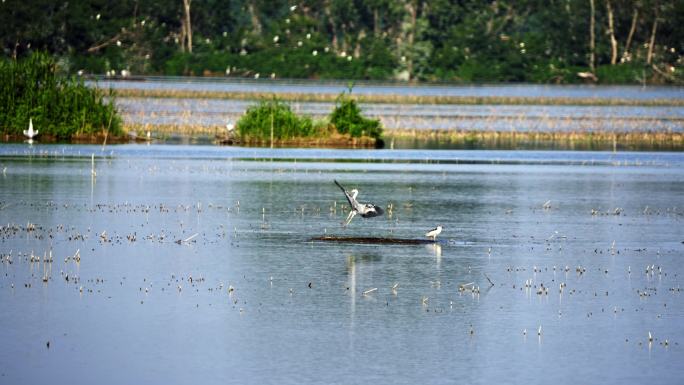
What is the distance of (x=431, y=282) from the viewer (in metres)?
20.1

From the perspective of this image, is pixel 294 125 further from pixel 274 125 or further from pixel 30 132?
pixel 30 132

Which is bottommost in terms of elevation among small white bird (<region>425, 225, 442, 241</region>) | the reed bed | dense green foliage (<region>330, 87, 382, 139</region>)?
small white bird (<region>425, 225, 442, 241</region>)

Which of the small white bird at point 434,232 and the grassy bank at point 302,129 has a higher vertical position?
the grassy bank at point 302,129

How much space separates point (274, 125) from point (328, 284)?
1338 inches

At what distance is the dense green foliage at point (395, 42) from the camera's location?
418 feet

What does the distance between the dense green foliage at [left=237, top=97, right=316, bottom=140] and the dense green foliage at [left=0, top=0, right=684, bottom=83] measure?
70574mm

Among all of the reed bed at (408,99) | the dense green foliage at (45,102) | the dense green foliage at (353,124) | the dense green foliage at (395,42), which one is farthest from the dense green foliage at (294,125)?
the dense green foliage at (395,42)

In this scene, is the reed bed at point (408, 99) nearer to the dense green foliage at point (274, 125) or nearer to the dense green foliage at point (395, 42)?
the dense green foliage at point (395, 42)

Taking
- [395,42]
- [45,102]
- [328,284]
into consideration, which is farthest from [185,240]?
[395,42]

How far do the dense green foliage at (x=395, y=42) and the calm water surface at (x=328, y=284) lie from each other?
3632 inches

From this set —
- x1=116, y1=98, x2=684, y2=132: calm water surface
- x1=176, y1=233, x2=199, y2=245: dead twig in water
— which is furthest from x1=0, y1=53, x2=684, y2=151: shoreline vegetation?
x1=176, y1=233, x2=199, y2=245: dead twig in water

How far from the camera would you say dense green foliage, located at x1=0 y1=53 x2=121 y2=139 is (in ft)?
165

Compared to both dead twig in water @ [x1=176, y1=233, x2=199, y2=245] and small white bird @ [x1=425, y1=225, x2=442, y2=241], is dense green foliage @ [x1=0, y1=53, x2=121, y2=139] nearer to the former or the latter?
dead twig in water @ [x1=176, y1=233, x2=199, y2=245]

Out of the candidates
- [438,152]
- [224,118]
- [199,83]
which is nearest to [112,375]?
[438,152]
